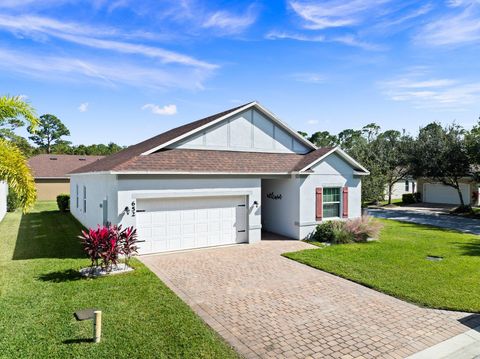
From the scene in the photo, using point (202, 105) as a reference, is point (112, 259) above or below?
below

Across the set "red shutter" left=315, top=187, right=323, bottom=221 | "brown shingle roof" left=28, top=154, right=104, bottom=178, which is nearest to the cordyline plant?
"red shutter" left=315, top=187, right=323, bottom=221

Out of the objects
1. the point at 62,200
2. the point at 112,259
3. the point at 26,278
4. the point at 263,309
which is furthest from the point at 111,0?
the point at 62,200

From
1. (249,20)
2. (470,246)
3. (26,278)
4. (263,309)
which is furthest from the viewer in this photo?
(470,246)

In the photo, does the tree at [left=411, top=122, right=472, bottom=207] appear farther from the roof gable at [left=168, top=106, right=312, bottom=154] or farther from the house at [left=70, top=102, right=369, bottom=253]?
the roof gable at [left=168, top=106, right=312, bottom=154]

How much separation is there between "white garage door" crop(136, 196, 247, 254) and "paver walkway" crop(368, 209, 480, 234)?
14.9 meters

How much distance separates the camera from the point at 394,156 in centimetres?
3231

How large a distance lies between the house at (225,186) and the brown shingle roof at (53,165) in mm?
20717

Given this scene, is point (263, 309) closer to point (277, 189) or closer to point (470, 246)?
point (277, 189)

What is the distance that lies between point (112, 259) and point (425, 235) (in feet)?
52.8

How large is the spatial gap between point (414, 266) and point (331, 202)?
6.12 metres

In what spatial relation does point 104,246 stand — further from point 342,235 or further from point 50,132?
point 50,132

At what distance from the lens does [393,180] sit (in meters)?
35.4

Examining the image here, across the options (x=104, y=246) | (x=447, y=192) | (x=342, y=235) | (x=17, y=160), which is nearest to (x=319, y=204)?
(x=342, y=235)

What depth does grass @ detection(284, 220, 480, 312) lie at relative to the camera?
8742mm
